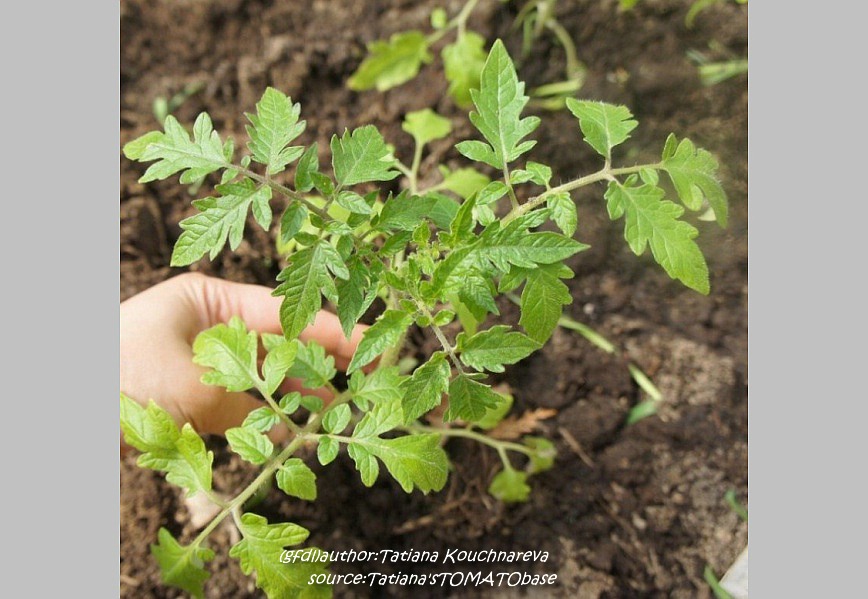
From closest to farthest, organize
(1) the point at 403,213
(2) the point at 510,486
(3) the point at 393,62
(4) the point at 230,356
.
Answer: (1) the point at 403,213, (4) the point at 230,356, (2) the point at 510,486, (3) the point at 393,62

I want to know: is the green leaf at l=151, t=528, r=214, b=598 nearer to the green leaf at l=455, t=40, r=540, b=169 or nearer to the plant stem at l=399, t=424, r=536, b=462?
the plant stem at l=399, t=424, r=536, b=462

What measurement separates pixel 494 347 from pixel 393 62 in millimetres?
1610

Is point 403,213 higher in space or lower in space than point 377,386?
higher

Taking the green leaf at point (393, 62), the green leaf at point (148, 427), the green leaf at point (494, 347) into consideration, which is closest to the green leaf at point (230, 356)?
the green leaf at point (148, 427)

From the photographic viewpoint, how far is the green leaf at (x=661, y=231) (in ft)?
4.56

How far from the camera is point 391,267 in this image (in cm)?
161

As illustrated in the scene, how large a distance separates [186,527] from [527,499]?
Result: 1.10m

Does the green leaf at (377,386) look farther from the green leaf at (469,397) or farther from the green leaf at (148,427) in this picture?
the green leaf at (148,427)

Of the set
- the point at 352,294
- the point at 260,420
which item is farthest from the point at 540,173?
the point at 260,420

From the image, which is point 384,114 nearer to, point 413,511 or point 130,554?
point 413,511

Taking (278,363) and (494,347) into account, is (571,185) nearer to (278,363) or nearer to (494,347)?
(494,347)

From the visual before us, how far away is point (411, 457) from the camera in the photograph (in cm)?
152

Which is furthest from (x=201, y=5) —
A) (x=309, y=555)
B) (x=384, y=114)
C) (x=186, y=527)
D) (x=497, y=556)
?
(x=497, y=556)

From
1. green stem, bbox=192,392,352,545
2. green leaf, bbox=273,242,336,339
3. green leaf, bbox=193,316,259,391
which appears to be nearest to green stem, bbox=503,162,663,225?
green leaf, bbox=273,242,336,339
